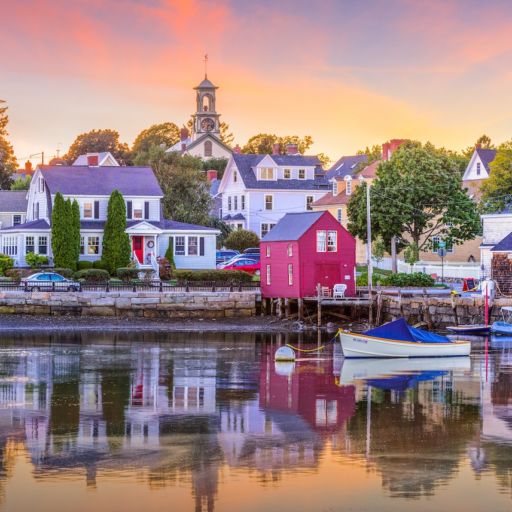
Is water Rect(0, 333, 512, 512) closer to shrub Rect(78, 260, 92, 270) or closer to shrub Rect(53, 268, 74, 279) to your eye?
shrub Rect(53, 268, 74, 279)

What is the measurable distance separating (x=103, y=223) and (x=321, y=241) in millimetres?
20286

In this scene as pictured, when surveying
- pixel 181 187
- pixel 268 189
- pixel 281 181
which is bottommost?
pixel 181 187

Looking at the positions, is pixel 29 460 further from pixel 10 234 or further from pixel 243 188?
pixel 243 188

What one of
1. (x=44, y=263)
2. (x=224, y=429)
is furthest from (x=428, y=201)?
(x=224, y=429)

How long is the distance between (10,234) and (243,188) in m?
34.1

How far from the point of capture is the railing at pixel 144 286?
224 ft

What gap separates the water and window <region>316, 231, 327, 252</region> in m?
18.5

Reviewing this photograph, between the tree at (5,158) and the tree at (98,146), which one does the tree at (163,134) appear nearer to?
the tree at (98,146)

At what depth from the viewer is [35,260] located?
79188mm

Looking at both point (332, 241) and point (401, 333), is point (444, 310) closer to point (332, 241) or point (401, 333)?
point (332, 241)

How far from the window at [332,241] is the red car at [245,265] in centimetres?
1515

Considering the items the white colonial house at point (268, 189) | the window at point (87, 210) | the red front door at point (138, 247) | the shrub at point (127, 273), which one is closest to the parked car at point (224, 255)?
the red front door at point (138, 247)

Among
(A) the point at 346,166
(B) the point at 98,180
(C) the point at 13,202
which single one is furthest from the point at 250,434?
(A) the point at 346,166

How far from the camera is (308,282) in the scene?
2665 inches
